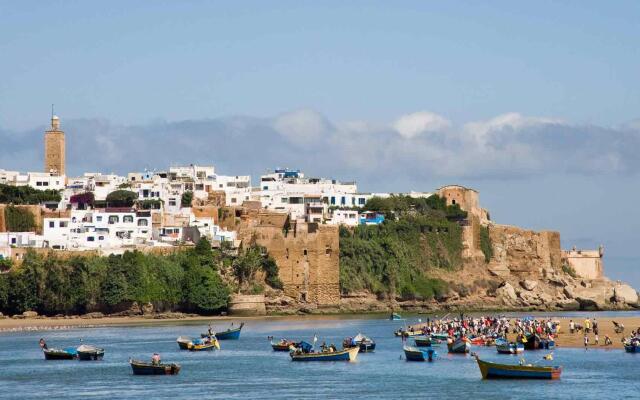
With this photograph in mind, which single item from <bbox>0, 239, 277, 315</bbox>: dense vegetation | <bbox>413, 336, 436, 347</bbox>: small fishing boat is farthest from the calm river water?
<bbox>0, 239, 277, 315</bbox>: dense vegetation

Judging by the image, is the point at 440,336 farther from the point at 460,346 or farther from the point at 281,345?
the point at 281,345

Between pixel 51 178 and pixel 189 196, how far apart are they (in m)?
13.2

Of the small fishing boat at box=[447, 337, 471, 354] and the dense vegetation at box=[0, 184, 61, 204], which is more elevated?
the dense vegetation at box=[0, 184, 61, 204]

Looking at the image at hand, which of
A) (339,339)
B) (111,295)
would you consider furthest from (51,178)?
(339,339)

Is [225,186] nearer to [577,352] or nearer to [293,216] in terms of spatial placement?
[293,216]

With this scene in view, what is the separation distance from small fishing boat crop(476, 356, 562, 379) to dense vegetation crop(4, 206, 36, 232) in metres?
53.1

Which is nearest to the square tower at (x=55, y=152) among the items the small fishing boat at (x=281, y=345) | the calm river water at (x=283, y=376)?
the calm river water at (x=283, y=376)

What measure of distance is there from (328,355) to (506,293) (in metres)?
51.1

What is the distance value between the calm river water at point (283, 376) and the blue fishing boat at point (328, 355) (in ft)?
1.10

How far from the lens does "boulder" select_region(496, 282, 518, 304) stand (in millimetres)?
107188

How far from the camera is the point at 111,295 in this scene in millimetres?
84438

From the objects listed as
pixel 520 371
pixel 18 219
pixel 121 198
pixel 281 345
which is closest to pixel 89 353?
pixel 281 345

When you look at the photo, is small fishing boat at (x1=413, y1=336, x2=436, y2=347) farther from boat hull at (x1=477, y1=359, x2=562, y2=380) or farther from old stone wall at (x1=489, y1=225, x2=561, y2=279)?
old stone wall at (x1=489, y1=225, x2=561, y2=279)

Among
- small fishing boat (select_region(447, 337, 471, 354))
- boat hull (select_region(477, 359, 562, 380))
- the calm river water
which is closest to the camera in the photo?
the calm river water
